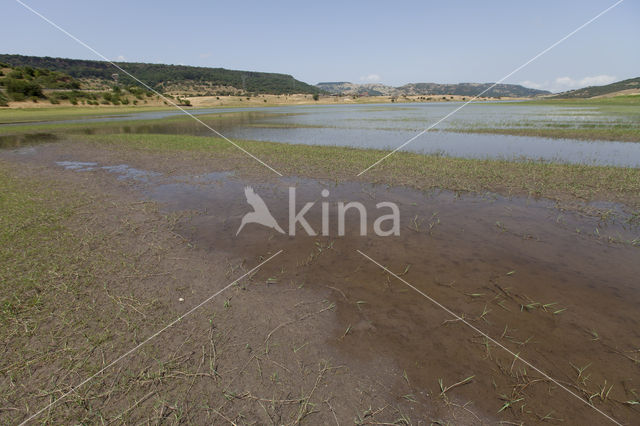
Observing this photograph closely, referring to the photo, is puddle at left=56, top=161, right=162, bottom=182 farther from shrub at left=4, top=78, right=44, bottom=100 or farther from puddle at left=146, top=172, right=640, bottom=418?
shrub at left=4, top=78, right=44, bottom=100

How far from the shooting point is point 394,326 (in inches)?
155

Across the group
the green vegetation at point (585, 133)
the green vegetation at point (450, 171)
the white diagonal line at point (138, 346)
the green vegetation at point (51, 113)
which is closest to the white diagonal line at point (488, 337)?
the white diagonal line at point (138, 346)

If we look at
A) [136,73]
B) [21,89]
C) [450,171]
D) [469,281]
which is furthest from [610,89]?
[136,73]

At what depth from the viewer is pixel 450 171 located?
11.8 metres

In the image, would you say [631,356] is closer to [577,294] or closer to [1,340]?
[577,294]

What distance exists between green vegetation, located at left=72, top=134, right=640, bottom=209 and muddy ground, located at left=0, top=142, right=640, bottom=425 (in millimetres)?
2746

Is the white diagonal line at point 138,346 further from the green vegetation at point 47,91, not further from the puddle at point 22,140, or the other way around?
the green vegetation at point 47,91

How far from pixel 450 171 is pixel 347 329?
10028 millimetres

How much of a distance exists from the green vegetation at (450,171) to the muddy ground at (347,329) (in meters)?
2.75

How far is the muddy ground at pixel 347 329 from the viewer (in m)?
2.87

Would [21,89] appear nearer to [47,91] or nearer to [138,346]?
[47,91]

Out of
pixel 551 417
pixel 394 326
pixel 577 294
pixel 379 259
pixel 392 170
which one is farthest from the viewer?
pixel 392 170

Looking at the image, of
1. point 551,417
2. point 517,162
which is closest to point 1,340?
point 551,417

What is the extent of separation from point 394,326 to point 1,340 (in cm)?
509
